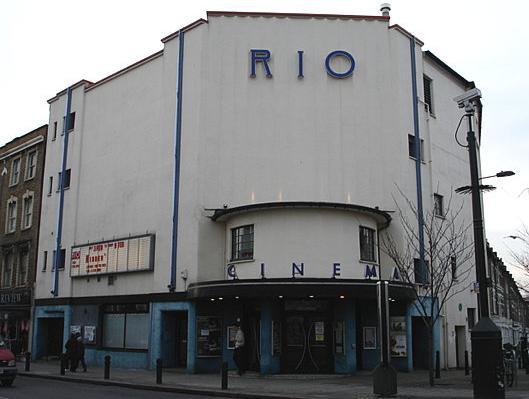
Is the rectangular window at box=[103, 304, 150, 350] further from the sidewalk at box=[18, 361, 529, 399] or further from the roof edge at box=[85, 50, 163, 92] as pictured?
the roof edge at box=[85, 50, 163, 92]

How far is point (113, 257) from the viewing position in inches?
1173

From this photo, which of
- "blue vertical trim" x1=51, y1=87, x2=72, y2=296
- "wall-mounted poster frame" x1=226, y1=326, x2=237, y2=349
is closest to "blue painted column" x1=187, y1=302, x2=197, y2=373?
"wall-mounted poster frame" x1=226, y1=326, x2=237, y2=349

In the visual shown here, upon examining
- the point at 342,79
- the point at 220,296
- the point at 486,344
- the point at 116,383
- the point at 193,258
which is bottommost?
the point at 116,383

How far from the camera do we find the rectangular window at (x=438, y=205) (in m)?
29.5

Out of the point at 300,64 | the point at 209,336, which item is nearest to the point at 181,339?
the point at 209,336

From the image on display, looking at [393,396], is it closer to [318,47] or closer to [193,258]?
[193,258]

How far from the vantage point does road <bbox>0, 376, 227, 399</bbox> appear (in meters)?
17.3

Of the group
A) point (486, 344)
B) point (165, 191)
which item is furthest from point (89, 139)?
point (486, 344)

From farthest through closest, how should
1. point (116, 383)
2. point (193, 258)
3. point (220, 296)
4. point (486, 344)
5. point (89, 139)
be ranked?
point (89, 139), point (193, 258), point (220, 296), point (116, 383), point (486, 344)

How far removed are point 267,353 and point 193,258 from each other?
5.54m

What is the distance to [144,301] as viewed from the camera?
91.5ft

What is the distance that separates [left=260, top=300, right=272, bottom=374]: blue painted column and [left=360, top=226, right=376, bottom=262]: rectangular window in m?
4.39

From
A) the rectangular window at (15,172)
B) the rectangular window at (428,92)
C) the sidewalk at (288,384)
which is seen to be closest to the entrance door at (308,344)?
the sidewalk at (288,384)

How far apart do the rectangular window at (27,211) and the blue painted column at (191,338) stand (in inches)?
684
